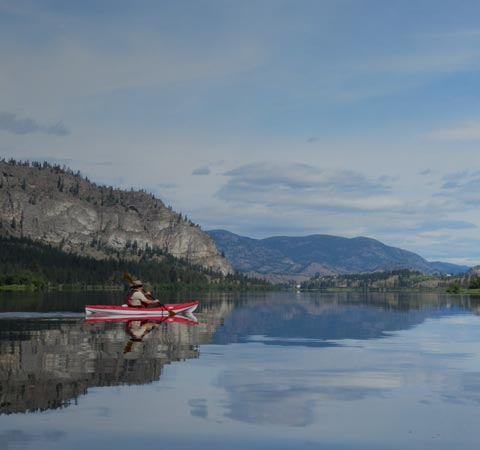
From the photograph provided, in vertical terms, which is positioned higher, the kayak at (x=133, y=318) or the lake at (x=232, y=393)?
the kayak at (x=133, y=318)

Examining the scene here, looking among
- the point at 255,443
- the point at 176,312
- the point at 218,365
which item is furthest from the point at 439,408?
the point at 176,312

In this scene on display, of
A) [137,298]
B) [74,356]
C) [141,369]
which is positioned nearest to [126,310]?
[137,298]

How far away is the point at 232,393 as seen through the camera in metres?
27.8

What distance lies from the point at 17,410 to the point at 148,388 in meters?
6.55

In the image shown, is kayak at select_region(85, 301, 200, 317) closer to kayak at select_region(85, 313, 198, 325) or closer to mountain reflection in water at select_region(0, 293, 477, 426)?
kayak at select_region(85, 313, 198, 325)

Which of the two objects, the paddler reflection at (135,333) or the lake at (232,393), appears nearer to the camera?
the lake at (232,393)

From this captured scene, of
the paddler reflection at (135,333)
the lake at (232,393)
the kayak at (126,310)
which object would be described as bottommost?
the lake at (232,393)

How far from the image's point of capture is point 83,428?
2102 cm

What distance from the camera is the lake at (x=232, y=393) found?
2053cm

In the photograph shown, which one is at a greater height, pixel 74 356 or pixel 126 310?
pixel 126 310

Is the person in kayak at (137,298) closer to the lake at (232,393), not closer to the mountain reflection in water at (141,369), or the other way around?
the mountain reflection in water at (141,369)

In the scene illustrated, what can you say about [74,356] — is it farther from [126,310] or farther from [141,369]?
[126,310]

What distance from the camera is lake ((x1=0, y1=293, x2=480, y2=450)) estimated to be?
808 inches

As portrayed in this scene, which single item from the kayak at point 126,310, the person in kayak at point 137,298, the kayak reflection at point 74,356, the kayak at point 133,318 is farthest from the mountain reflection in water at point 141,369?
the person in kayak at point 137,298
